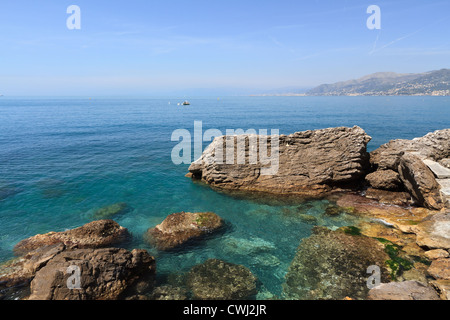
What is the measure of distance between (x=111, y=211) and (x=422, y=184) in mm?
26670

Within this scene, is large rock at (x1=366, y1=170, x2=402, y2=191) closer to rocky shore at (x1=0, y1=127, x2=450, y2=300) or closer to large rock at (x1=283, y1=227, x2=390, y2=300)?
rocky shore at (x1=0, y1=127, x2=450, y2=300)

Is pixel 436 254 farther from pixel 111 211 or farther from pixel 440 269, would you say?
pixel 111 211

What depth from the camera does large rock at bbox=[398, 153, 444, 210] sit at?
19486mm

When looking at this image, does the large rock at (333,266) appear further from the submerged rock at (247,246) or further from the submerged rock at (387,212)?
the submerged rock at (387,212)

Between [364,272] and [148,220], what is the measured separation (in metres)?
16.1

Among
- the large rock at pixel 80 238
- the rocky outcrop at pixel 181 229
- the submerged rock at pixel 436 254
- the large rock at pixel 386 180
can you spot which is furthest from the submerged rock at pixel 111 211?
the large rock at pixel 386 180

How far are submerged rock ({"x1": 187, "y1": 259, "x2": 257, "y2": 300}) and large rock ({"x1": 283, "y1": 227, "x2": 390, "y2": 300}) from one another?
206cm

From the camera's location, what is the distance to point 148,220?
2084cm

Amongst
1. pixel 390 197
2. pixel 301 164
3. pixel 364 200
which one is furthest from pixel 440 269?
pixel 301 164

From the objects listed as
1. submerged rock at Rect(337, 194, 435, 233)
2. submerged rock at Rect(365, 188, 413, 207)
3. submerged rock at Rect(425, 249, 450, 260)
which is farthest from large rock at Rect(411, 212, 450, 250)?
submerged rock at Rect(365, 188, 413, 207)

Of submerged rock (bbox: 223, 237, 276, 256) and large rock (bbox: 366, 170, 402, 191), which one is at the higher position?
large rock (bbox: 366, 170, 402, 191)

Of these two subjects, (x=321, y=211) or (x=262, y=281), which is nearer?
(x=262, y=281)
